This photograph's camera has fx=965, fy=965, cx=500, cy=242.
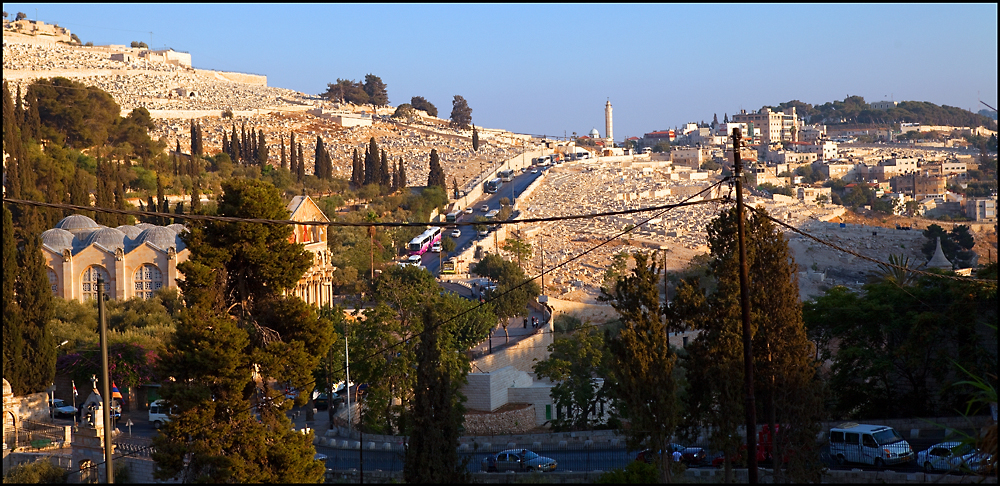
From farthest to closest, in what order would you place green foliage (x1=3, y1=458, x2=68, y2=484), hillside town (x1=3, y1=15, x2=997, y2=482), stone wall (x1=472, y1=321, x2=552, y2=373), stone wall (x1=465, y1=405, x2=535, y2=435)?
stone wall (x1=472, y1=321, x2=552, y2=373), stone wall (x1=465, y1=405, x2=535, y2=435), hillside town (x1=3, y1=15, x2=997, y2=482), green foliage (x1=3, y1=458, x2=68, y2=484)

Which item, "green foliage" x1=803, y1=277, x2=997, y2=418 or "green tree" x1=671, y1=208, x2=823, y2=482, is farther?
"green foliage" x1=803, y1=277, x2=997, y2=418

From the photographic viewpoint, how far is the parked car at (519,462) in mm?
16312

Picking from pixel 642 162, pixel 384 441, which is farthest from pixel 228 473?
pixel 642 162

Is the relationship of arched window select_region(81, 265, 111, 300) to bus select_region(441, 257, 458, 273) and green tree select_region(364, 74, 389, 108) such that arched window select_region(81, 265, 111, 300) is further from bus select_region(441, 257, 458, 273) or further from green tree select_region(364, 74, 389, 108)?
green tree select_region(364, 74, 389, 108)

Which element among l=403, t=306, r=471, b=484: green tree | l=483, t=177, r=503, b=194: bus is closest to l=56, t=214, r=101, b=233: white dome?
l=403, t=306, r=471, b=484: green tree

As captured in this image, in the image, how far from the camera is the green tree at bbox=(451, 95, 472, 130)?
125 metres

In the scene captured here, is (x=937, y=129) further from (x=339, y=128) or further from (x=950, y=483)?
(x=950, y=483)

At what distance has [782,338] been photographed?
43.3 ft

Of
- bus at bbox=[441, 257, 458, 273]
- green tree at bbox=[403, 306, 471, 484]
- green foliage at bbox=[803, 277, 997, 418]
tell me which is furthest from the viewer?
bus at bbox=[441, 257, 458, 273]

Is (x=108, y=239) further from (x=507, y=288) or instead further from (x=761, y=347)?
(x=761, y=347)

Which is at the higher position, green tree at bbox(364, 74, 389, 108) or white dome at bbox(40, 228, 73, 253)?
green tree at bbox(364, 74, 389, 108)

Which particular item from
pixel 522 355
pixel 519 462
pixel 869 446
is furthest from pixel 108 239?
pixel 869 446

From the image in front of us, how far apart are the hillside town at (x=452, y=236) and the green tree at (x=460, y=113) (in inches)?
53.0

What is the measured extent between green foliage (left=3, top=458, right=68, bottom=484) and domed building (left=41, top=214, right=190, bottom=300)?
53.7 feet
